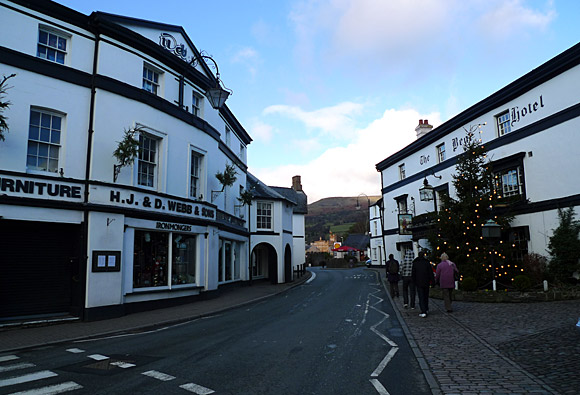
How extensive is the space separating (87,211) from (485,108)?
1983 cm

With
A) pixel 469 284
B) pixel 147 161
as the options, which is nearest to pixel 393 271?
pixel 469 284

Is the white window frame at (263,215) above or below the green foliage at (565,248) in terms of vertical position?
above

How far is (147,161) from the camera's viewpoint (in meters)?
15.0

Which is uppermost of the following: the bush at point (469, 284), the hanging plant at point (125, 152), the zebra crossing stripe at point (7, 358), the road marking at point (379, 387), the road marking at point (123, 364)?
the hanging plant at point (125, 152)

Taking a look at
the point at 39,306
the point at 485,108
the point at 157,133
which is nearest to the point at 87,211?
the point at 39,306

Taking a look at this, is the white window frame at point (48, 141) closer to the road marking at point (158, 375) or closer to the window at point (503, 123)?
the road marking at point (158, 375)

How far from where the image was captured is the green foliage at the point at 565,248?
15.0 metres

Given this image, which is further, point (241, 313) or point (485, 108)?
point (485, 108)

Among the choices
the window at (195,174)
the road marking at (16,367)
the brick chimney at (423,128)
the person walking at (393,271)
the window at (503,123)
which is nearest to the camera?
the road marking at (16,367)

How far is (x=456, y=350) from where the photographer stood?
741 centimetres

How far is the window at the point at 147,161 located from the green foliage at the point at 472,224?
12880mm

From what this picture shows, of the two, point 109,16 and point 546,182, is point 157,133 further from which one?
point 546,182

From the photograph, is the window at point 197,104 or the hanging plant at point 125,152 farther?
the window at point 197,104

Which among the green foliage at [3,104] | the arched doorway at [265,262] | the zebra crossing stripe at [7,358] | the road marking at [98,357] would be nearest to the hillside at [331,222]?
the arched doorway at [265,262]
